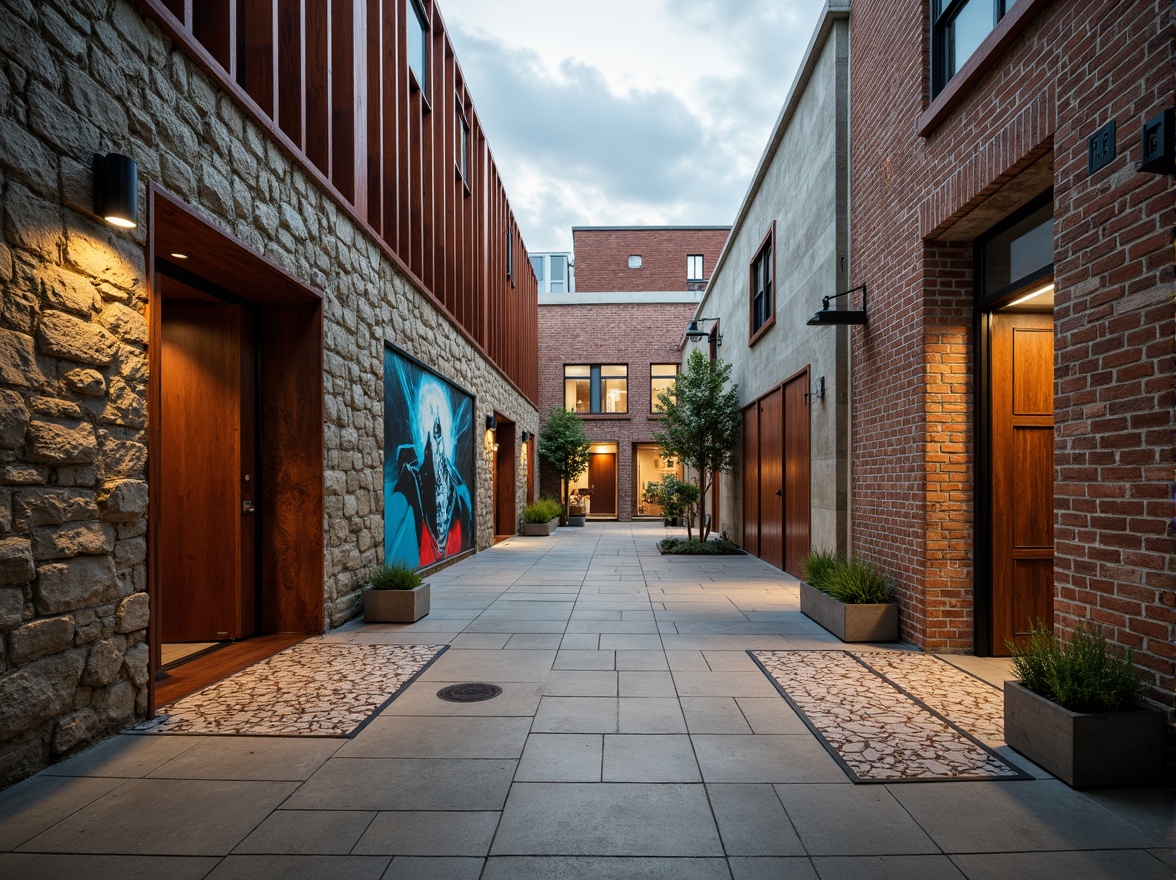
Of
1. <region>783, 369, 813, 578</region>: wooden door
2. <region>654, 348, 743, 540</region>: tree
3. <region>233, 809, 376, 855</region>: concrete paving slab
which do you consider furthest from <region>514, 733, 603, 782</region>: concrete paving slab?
<region>654, 348, 743, 540</region>: tree

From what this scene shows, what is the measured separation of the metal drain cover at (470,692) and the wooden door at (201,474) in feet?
6.84

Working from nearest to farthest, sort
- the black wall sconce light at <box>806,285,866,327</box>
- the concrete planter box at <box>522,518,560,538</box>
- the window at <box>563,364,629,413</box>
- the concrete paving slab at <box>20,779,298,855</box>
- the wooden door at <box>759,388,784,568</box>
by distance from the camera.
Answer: the concrete paving slab at <box>20,779,298,855</box> < the black wall sconce light at <box>806,285,866,327</box> < the wooden door at <box>759,388,784,568</box> < the concrete planter box at <box>522,518,560,538</box> < the window at <box>563,364,629,413</box>

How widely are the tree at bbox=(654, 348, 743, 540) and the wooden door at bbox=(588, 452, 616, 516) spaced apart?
27.4ft

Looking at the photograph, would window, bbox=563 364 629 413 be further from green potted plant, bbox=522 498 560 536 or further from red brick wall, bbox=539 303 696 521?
green potted plant, bbox=522 498 560 536

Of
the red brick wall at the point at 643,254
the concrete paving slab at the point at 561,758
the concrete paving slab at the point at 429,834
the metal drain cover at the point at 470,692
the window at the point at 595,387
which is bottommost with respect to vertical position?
the metal drain cover at the point at 470,692

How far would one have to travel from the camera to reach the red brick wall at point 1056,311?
273 cm

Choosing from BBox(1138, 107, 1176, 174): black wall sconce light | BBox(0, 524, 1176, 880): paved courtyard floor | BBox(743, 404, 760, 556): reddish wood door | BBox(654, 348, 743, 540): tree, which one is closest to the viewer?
BBox(0, 524, 1176, 880): paved courtyard floor

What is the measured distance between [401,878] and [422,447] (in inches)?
250

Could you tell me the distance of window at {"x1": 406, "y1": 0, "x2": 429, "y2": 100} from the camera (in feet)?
26.0

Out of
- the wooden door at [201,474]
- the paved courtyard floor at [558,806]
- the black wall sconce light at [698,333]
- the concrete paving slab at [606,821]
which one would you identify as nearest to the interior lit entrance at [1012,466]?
the paved courtyard floor at [558,806]

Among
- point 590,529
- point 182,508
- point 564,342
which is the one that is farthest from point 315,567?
point 564,342

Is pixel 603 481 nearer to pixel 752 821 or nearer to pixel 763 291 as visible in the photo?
pixel 763 291

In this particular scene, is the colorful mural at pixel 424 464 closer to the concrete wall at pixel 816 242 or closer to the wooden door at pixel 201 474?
the wooden door at pixel 201 474

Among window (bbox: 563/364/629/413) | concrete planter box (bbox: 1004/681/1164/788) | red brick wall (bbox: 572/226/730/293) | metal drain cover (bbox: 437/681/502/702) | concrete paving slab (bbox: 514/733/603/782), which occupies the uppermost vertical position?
red brick wall (bbox: 572/226/730/293)
